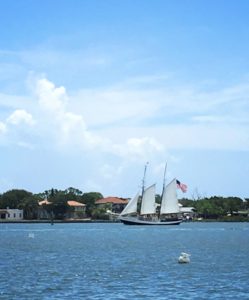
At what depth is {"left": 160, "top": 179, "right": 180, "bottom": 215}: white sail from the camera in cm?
17412

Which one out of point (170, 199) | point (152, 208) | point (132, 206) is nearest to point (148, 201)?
point (152, 208)

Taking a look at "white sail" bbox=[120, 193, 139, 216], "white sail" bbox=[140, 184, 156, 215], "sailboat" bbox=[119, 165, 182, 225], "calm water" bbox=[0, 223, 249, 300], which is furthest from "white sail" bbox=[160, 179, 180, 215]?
"calm water" bbox=[0, 223, 249, 300]

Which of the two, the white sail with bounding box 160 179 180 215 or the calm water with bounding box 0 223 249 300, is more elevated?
the white sail with bounding box 160 179 180 215

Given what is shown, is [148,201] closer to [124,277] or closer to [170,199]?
[170,199]

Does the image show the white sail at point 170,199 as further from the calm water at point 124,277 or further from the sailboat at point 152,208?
the calm water at point 124,277

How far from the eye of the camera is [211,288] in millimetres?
39875

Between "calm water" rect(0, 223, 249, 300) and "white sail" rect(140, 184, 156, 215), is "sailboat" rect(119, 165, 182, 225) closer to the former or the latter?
"white sail" rect(140, 184, 156, 215)

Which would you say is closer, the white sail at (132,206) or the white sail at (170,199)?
the white sail at (170,199)

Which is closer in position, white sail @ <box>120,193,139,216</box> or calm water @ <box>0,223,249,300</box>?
calm water @ <box>0,223,249,300</box>

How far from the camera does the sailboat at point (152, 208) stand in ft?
580

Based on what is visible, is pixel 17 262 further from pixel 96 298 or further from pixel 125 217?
pixel 125 217

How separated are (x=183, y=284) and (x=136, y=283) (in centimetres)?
292

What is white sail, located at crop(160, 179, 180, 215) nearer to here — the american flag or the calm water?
the american flag

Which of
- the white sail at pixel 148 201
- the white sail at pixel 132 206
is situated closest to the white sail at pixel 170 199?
the white sail at pixel 148 201
